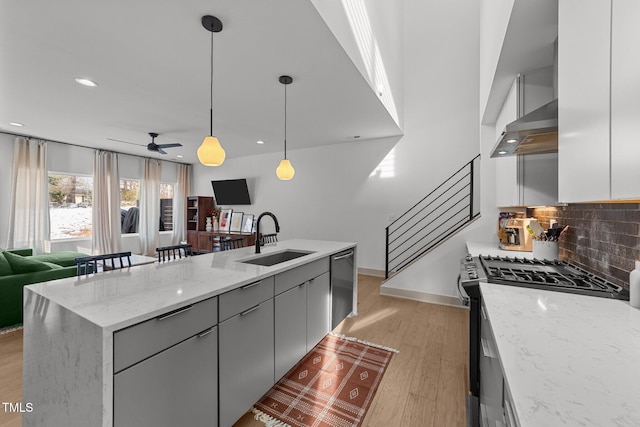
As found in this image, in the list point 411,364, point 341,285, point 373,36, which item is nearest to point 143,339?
point 341,285

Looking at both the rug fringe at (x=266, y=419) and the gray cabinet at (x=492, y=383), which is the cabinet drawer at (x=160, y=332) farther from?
the gray cabinet at (x=492, y=383)

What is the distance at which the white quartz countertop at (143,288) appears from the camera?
39.4 inches

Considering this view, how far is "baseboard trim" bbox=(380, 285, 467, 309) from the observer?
11.2 ft

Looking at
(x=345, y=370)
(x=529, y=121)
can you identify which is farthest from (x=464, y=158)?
(x=345, y=370)

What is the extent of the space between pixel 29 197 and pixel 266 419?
596cm

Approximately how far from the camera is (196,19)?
5.69 ft

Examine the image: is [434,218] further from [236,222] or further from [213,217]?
[213,217]

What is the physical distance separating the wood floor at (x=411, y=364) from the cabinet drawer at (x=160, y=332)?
0.84 m

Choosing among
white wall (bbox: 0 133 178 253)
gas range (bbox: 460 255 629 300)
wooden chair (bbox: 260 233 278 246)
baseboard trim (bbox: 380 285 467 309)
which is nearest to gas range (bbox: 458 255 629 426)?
gas range (bbox: 460 255 629 300)

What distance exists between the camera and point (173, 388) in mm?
1109

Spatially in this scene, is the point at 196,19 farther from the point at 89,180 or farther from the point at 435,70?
the point at 89,180

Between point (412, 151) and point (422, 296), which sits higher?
point (412, 151)

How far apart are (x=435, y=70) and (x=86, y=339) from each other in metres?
5.40

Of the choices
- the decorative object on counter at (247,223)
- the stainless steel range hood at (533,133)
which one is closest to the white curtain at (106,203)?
the decorative object on counter at (247,223)
